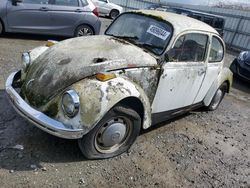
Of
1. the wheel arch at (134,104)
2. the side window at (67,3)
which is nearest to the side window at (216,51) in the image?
the wheel arch at (134,104)

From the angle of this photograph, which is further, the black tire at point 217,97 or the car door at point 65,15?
the car door at point 65,15

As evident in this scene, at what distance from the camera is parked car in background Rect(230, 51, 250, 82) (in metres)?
8.61

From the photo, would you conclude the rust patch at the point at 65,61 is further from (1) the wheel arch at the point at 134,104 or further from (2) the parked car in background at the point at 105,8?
(2) the parked car in background at the point at 105,8

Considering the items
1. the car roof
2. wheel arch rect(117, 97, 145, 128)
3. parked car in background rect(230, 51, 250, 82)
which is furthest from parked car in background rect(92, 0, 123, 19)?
wheel arch rect(117, 97, 145, 128)

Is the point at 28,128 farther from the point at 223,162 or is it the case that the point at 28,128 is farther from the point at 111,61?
the point at 223,162

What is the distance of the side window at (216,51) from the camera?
503cm

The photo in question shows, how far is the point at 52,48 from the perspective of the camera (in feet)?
13.8

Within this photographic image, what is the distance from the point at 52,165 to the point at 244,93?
20.9ft

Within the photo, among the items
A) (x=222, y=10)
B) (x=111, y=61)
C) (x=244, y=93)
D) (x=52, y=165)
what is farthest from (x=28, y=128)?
(x=222, y=10)

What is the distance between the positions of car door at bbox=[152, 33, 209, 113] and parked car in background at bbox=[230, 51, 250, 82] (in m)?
4.39

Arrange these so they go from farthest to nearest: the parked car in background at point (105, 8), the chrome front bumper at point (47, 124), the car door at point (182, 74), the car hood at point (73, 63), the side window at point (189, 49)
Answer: the parked car in background at point (105, 8), the side window at point (189, 49), the car door at point (182, 74), the car hood at point (73, 63), the chrome front bumper at point (47, 124)

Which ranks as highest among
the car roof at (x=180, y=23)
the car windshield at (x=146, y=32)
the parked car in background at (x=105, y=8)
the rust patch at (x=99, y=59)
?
the car roof at (x=180, y=23)

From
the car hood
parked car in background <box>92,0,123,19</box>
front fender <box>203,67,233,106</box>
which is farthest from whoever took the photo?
parked car in background <box>92,0,123,19</box>

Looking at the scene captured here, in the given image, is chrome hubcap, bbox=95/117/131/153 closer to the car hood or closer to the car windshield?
the car hood
